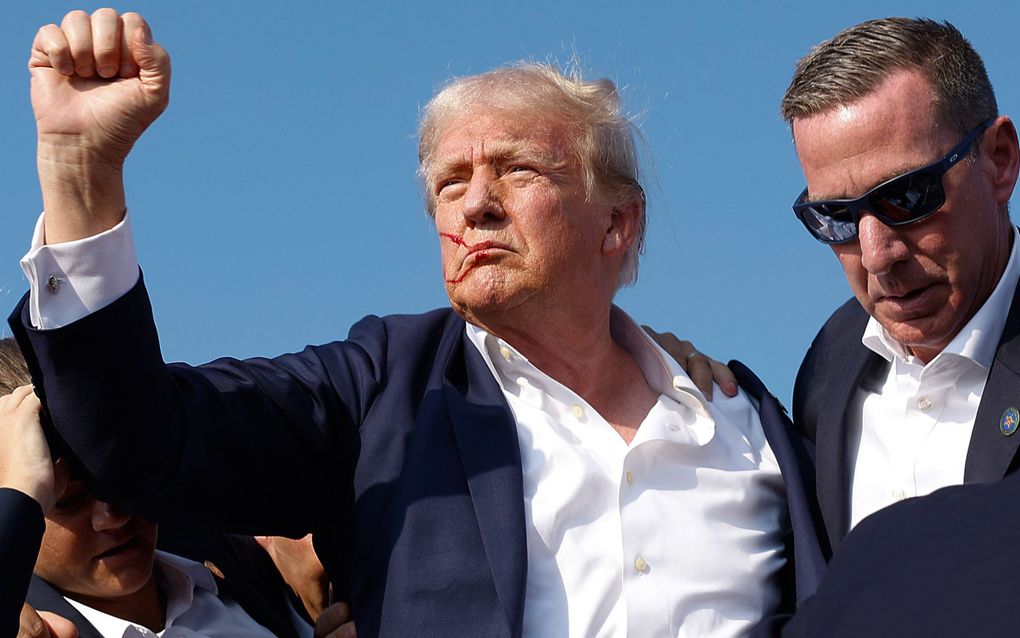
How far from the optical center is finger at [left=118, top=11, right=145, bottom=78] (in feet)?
12.5

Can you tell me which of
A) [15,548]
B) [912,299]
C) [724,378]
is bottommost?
[15,548]

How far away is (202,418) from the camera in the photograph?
158 inches

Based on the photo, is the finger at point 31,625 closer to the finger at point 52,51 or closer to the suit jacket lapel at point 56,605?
the suit jacket lapel at point 56,605

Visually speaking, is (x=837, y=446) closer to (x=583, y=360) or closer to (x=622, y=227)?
(x=583, y=360)

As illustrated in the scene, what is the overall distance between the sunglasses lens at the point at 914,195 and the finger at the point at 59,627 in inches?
92.0

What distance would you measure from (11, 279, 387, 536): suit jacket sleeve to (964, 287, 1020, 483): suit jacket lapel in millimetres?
1587

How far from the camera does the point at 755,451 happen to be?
4.77 meters

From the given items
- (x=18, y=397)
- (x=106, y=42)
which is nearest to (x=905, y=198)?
(x=106, y=42)

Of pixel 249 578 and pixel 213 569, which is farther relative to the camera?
pixel 249 578

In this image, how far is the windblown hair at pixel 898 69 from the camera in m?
4.55

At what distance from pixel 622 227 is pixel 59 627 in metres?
2.10

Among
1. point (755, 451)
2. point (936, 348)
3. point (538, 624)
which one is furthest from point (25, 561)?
point (936, 348)

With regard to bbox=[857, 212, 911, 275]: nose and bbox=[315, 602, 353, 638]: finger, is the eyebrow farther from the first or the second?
bbox=[315, 602, 353, 638]: finger

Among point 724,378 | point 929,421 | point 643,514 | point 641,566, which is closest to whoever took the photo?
point 641,566
